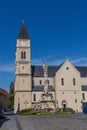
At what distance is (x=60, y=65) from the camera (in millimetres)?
71000

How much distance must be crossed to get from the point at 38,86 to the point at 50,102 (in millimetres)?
15975

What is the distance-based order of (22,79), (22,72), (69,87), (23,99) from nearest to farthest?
(23,99)
(22,79)
(22,72)
(69,87)

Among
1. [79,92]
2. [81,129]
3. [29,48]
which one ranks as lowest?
[81,129]

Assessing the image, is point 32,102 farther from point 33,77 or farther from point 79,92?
point 79,92

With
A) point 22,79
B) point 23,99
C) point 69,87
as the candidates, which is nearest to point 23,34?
point 22,79

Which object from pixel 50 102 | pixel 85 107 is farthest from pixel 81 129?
pixel 85 107

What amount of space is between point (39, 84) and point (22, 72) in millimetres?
6996

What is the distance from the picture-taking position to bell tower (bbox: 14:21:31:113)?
211 ft

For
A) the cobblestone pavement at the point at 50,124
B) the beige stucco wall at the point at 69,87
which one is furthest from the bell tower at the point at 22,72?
the cobblestone pavement at the point at 50,124

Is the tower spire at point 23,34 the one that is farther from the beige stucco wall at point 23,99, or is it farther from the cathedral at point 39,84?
the beige stucco wall at point 23,99

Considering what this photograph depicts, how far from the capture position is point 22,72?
6644 cm

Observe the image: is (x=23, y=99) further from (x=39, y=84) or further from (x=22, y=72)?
(x=39, y=84)

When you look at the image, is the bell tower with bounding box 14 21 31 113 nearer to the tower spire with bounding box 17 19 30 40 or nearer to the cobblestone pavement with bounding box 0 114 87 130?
the tower spire with bounding box 17 19 30 40

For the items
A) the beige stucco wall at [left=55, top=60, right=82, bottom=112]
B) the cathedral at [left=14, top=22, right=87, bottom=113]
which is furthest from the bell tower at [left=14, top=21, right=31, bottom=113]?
the beige stucco wall at [left=55, top=60, right=82, bottom=112]
